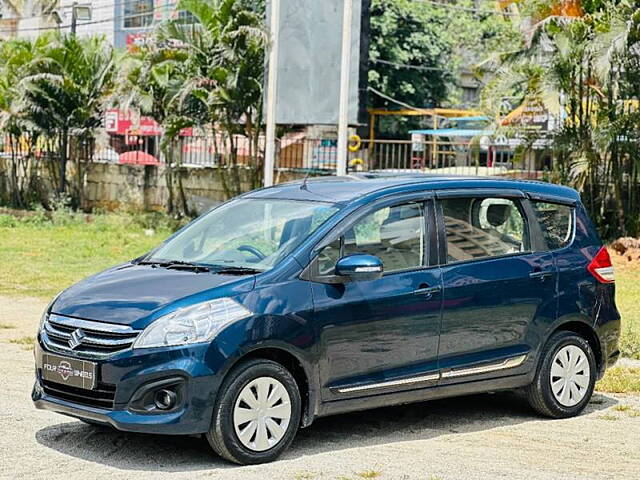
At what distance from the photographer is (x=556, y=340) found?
27.5 feet

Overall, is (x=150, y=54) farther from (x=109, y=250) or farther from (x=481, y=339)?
(x=481, y=339)

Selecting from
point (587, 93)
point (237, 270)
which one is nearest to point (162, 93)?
point (587, 93)

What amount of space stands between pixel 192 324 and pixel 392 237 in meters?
1.64

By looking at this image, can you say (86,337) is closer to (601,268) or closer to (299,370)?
(299,370)

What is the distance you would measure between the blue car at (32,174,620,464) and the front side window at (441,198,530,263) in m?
0.01

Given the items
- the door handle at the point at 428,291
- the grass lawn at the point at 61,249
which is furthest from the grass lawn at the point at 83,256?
the door handle at the point at 428,291

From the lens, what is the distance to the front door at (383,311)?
7176 mm

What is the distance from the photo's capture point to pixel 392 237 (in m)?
7.69

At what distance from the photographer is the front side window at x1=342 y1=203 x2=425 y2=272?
7.53 meters

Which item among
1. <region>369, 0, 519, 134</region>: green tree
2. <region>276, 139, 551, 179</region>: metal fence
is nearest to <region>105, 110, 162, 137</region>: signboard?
<region>276, 139, 551, 179</region>: metal fence

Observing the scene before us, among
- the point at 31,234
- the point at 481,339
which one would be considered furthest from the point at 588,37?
the point at 481,339

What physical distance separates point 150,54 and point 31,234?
14.7 feet

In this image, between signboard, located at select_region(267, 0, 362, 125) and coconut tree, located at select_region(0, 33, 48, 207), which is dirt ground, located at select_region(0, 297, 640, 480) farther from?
coconut tree, located at select_region(0, 33, 48, 207)

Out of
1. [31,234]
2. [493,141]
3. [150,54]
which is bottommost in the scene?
[31,234]
